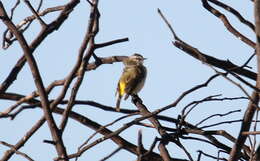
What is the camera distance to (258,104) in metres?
3.29

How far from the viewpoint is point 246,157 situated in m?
4.04

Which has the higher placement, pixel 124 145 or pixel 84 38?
pixel 84 38

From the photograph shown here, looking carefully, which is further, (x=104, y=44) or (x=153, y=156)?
(x=153, y=156)

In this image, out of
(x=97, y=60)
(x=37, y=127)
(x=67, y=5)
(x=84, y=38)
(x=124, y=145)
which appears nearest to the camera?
(x=84, y=38)

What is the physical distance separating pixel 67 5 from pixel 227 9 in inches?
47.8

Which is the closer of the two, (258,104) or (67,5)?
(258,104)

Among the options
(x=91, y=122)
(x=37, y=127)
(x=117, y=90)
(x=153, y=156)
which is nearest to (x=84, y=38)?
(x=37, y=127)

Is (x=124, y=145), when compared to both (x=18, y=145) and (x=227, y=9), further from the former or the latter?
(x=227, y=9)

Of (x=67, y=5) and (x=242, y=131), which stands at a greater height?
(x=67, y=5)

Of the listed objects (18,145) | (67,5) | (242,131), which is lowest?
(242,131)

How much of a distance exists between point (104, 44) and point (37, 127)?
Answer: 0.66 m

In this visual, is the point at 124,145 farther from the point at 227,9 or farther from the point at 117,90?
the point at 117,90

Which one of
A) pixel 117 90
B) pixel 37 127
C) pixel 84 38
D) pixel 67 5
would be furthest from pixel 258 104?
pixel 117 90

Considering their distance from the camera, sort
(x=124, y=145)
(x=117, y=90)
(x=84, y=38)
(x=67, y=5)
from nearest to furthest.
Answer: (x=84, y=38) → (x=124, y=145) → (x=67, y=5) → (x=117, y=90)
